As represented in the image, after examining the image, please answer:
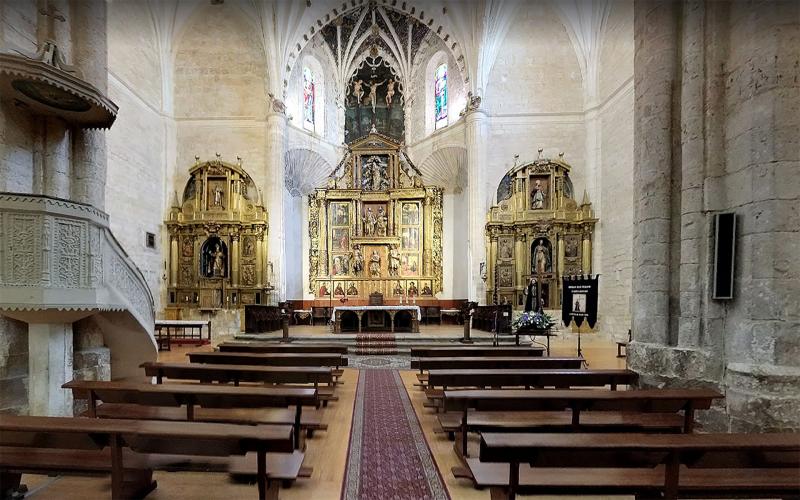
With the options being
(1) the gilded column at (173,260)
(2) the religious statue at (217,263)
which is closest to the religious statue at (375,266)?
(2) the religious statue at (217,263)

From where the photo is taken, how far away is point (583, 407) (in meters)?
3.88

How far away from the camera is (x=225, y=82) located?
1603 centimetres

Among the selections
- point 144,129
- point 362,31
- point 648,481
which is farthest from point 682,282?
point 362,31

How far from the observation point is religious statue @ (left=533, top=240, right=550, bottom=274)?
14.8 meters

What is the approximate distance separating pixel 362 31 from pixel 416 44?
2.50 m

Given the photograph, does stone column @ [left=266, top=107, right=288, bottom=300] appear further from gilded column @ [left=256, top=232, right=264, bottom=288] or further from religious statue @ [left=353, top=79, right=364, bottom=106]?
religious statue @ [left=353, top=79, right=364, bottom=106]

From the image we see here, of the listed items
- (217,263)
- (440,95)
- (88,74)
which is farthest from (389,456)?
(440,95)

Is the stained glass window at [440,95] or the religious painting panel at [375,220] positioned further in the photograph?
the stained glass window at [440,95]

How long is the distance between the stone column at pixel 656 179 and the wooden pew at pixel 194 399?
4.20m

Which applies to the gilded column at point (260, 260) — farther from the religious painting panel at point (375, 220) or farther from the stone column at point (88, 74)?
the stone column at point (88, 74)

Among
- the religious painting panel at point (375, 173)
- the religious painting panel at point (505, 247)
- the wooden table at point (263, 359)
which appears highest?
the religious painting panel at point (375, 173)

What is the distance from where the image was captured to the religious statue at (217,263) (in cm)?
1529

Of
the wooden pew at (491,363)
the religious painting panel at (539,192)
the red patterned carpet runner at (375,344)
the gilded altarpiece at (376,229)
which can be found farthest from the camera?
the gilded altarpiece at (376,229)

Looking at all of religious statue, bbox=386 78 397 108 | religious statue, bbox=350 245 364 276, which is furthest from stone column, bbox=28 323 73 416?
religious statue, bbox=386 78 397 108
